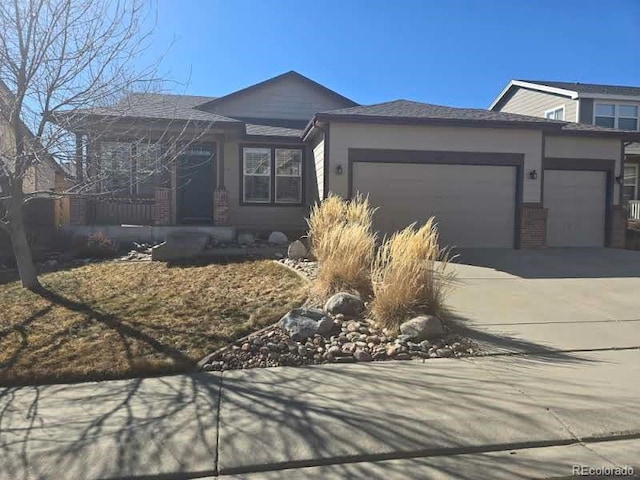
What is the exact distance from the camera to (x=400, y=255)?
686cm

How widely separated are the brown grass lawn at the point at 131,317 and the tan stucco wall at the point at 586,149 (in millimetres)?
9924

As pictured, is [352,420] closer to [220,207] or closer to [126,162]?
[126,162]

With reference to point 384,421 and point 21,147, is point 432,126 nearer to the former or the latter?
point 21,147

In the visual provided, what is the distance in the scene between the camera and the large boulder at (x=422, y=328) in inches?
245

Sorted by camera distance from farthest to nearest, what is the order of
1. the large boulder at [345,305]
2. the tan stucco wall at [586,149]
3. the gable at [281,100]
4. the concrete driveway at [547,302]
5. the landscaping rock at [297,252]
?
1. the gable at [281,100]
2. the tan stucco wall at [586,149]
3. the landscaping rock at [297,252]
4. the large boulder at [345,305]
5. the concrete driveway at [547,302]

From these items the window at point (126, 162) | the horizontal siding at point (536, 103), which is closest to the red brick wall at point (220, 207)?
the window at point (126, 162)

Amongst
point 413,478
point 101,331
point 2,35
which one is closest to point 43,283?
point 101,331

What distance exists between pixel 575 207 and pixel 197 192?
1164cm

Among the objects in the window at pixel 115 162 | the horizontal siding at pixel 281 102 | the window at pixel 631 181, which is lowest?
the window at pixel 115 162

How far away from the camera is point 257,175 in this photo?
16.5m

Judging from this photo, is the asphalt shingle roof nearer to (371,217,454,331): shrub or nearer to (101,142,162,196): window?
(101,142,162,196): window

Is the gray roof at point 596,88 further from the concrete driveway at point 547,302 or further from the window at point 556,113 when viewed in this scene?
the concrete driveway at point 547,302

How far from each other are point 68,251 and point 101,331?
7263 mm

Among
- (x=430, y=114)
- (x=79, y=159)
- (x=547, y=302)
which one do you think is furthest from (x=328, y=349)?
(x=430, y=114)
